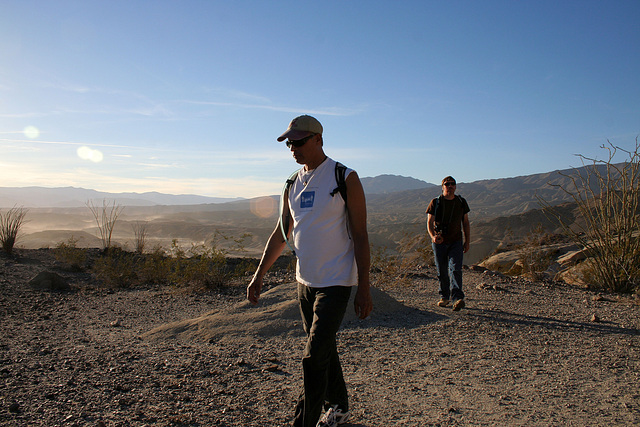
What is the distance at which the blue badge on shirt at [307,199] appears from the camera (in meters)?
2.50

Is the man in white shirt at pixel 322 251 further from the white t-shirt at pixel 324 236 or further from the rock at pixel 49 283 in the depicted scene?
the rock at pixel 49 283

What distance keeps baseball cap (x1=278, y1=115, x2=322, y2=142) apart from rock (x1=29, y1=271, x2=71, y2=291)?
7795mm

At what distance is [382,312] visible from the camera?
5.87 m

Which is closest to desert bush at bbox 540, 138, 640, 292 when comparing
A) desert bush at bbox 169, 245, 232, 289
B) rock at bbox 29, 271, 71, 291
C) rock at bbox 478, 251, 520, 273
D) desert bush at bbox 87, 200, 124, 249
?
rock at bbox 478, 251, 520, 273

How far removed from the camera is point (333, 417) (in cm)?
272

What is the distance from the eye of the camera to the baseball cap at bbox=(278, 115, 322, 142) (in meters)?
2.52

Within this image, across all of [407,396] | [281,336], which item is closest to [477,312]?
[281,336]

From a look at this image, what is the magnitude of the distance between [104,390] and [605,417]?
3471 millimetres

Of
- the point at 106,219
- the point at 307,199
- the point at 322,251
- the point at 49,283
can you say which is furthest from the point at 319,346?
the point at 106,219

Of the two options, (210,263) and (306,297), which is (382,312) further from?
(210,263)

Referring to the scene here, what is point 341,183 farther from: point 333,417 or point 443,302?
point 443,302

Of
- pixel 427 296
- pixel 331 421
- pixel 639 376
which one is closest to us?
pixel 331 421

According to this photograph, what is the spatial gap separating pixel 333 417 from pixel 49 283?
25.5ft

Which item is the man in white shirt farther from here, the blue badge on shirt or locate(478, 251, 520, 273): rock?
locate(478, 251, 520, 273): rock
